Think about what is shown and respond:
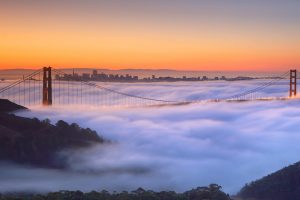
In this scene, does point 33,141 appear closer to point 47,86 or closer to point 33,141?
point 33,141

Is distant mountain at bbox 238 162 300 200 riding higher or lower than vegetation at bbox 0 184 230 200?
lower

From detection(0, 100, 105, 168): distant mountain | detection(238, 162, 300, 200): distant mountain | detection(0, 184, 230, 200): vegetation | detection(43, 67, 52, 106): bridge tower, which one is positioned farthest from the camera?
detection(43, 67, 52, 106): bridge tower

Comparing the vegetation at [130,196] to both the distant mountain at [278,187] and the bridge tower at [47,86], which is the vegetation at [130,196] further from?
the bridge tower at [47,86]

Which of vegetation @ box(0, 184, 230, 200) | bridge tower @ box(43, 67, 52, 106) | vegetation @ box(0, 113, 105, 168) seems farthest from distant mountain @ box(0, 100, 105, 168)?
vegetation @ box(0, 184, 230, 200)

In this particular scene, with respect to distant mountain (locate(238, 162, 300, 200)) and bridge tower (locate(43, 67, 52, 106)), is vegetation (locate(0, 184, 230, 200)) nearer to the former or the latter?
distant mountain (locate(238, 162, 300, 200))

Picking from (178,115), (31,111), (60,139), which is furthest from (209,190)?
(178,115)

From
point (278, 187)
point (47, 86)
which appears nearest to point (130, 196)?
point (278, 187)

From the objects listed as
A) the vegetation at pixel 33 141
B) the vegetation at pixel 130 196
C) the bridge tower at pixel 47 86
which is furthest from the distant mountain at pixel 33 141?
the vegetation at pixel 130 196
